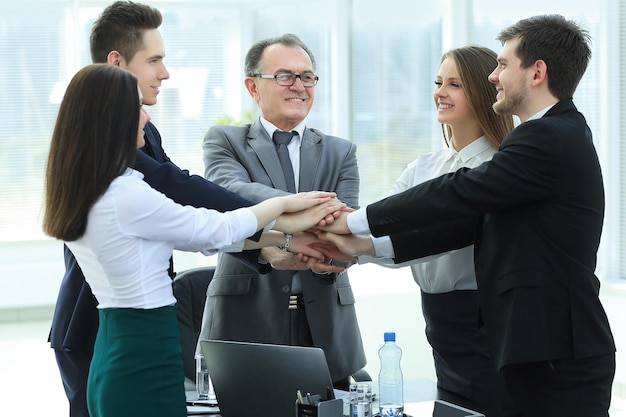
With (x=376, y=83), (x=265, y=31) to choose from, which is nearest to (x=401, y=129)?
(x=376, y=83)

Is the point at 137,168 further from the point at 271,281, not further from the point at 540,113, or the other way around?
the point at 540,113

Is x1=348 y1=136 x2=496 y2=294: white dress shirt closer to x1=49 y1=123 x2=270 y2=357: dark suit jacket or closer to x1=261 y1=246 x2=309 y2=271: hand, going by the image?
x1=261 y1=246 x2=309 y2=271: hand

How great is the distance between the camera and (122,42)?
264 centimetres

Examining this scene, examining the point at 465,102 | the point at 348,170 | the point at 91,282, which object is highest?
the point at 465,102

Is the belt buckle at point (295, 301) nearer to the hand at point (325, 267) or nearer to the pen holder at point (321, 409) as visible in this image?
the hand at point (325, 267)

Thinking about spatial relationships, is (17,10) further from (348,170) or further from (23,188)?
(348,170)

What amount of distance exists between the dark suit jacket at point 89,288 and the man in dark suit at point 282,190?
0.53 feet

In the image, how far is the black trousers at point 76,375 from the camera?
2.49m

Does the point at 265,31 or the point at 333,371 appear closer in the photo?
the point at 333,371

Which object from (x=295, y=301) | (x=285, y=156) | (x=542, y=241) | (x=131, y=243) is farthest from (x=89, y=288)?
(x=542, y=241)

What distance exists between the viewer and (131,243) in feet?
6.58

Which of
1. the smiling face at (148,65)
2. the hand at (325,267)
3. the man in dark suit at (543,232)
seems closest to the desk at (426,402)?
the man in dark suit at (543,232)

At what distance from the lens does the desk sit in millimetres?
2298

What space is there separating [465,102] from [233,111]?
666 centimetres
